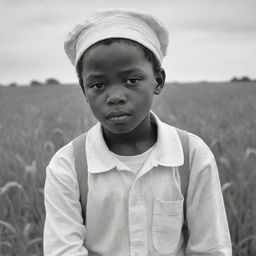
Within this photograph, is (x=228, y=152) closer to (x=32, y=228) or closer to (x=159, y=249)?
(x=32, y=228)

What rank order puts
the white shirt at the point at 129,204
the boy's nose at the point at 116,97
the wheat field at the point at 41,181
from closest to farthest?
1. the boy's nose at the point at 116,97
2. the white shirt at the point at 129,204
3. the wheat field at the point at 41,181

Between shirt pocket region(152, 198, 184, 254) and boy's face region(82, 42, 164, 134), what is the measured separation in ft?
0.81

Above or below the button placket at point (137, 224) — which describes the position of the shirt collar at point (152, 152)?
above

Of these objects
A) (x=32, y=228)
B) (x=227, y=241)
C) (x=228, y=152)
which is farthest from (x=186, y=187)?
(x=228, y=152)

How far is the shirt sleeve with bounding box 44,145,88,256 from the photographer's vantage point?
146cm

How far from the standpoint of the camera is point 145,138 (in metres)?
1.56

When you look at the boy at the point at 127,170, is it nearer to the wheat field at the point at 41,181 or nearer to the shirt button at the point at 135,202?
the shirt button at the point at 135,202

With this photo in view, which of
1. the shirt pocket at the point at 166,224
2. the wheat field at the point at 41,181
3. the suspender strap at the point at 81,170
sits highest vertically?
the suspender strap at the point at 81,170

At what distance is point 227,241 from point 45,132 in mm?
3005

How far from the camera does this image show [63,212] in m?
1.47

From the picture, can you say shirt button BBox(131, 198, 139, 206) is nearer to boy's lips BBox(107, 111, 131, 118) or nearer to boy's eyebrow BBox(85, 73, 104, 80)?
boy's lips BBox(107, 111, 131, 118)

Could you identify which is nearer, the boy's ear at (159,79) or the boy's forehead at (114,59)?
the boy's forehead at (114,59)

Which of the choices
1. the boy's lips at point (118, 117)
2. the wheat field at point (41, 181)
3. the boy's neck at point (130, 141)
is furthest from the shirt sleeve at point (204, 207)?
the wheat field at point (41, 181)

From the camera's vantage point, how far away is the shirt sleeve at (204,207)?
151 centimetres
